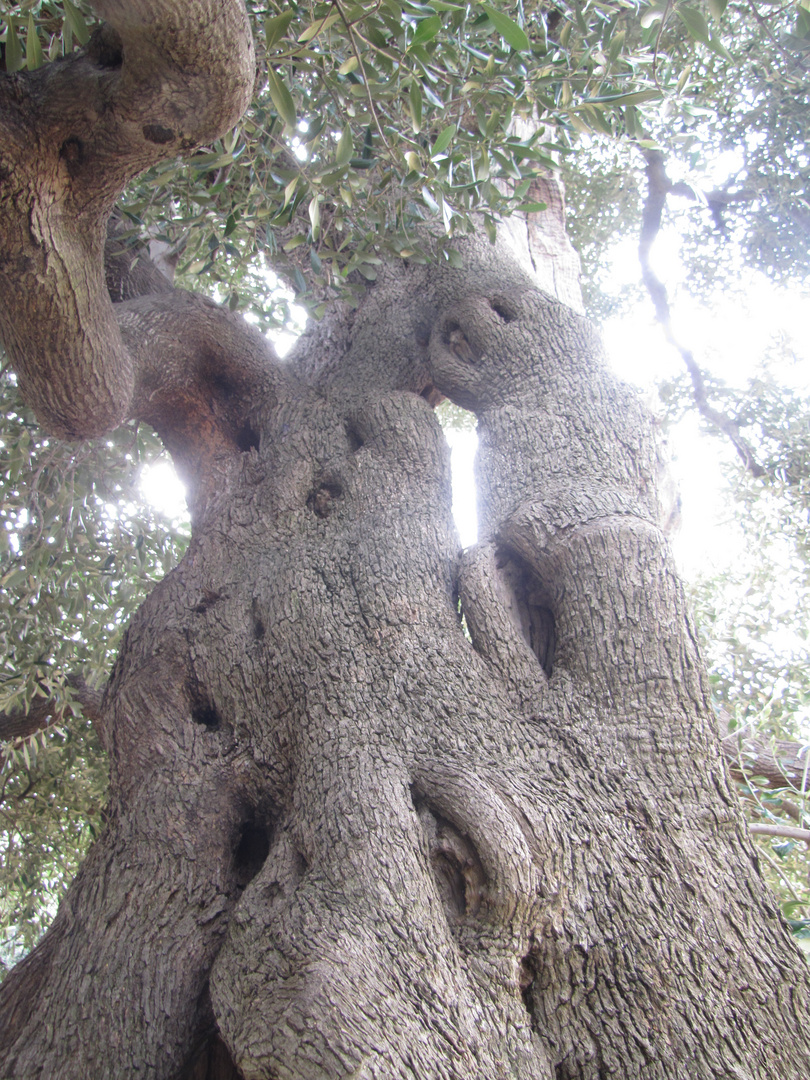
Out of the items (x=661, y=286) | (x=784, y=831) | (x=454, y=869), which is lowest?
(x=454, y=869)

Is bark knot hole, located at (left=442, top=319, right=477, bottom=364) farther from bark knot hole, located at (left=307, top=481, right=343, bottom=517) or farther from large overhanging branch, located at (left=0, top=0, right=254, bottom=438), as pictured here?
→ large overhanging branch, located at (left=0, top=0, right=254, bottom=438)

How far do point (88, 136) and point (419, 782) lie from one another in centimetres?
209

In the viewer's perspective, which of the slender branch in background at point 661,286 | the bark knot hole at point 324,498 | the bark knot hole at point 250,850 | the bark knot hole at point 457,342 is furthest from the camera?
the slender branch in background at point 661,286

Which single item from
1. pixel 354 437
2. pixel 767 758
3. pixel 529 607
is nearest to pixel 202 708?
pixel 529 607

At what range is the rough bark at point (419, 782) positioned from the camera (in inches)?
65.0

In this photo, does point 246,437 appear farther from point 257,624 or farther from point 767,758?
point 767,758

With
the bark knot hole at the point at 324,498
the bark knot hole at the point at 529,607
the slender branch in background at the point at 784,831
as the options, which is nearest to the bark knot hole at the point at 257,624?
the bark knot hole at the point at 324,498

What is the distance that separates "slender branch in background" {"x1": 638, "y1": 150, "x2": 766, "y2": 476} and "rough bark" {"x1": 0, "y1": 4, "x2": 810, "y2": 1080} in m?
3.75

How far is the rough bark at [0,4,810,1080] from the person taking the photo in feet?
5.42

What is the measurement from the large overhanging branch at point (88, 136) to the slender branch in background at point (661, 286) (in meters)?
5.19

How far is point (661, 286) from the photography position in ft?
23.2

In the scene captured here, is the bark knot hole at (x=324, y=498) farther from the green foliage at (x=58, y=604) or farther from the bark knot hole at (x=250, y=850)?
the green foliage at (x=58, y=604)

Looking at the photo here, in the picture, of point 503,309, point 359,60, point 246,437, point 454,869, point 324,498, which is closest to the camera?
point 454,869

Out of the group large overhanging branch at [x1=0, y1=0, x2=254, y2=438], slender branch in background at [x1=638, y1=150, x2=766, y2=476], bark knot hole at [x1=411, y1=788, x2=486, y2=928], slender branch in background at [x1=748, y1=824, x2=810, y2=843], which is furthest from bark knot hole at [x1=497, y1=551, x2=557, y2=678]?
slender branch in background at [x1=638, y1=150, x2=766, y2=476]
